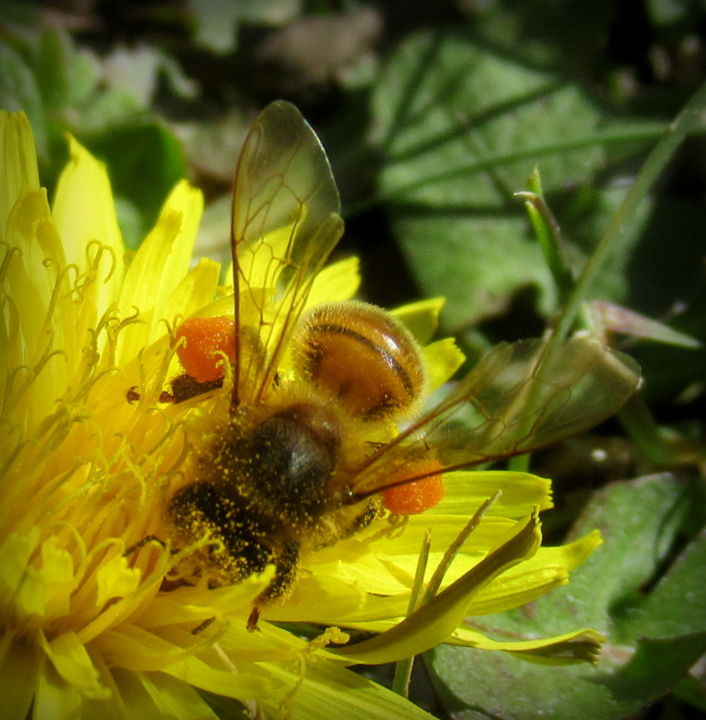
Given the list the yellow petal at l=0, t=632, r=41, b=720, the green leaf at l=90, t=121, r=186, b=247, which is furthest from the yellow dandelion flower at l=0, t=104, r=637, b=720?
the green leaf at l=90, t=121, r=186, b=247

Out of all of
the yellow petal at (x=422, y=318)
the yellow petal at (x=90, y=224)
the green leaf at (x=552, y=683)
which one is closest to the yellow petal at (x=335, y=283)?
the yellow petal at (x=422, y=318)

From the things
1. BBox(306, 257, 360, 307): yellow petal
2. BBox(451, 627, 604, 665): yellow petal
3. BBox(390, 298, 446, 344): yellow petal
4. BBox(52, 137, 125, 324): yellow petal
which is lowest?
BBox(451, 627, 604, 665): yellow petal

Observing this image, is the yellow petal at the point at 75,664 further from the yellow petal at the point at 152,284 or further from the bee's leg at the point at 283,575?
the yellow petal at the point at 152,284

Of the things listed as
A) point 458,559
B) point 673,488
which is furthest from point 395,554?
point 673,488

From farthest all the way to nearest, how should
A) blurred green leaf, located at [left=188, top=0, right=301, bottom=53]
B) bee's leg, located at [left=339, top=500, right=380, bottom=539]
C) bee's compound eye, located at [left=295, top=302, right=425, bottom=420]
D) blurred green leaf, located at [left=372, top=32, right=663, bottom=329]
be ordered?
blurred green leaf, located at [left=188, top=0, right=301, bottom=53] < blurred green leaf, located at [left=372, top=32, right=663, bottom=329] < bee's compound eye, located at [left=295, top=302, right=425, bottom=420] < bee's leg, located at [left=339, top=500, right=380, bottom=539]

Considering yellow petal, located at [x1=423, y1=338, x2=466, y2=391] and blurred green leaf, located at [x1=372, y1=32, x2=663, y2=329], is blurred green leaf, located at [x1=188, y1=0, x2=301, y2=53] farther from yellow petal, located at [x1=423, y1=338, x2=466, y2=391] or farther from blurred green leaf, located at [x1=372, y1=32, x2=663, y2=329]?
yellow petal, located at [x1=423, y1=338, x2=466, y2=391]

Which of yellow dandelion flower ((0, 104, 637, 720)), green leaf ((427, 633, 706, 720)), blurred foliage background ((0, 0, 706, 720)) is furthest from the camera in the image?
blurred foliage background ((0, 0, 706, 720))

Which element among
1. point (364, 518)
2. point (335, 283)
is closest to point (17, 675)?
point (364, 518)

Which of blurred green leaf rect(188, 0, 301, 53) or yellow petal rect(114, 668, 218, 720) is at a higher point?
blurred green leaf rect(188, 0, 301, 53)
